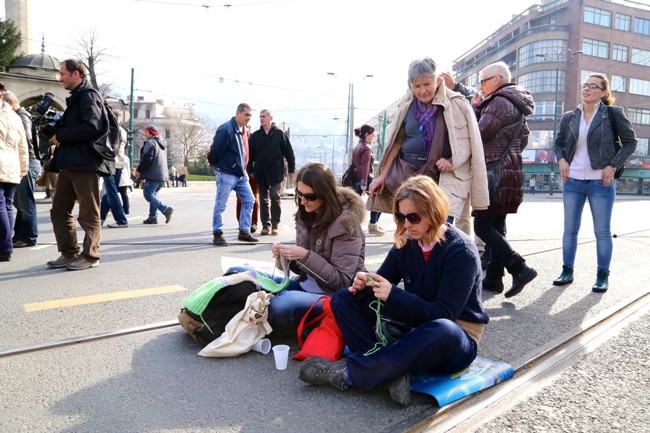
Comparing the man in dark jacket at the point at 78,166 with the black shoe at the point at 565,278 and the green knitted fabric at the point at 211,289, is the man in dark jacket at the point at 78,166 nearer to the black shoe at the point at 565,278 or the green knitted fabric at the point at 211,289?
the green knitted fabric at the point at 211,289

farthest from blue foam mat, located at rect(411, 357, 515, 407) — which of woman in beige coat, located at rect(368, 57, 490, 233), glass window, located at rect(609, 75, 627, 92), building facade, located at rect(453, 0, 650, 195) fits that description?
glass window, located at rect(609, 75, 627, 92)

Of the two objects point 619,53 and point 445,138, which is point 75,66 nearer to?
point 445,138

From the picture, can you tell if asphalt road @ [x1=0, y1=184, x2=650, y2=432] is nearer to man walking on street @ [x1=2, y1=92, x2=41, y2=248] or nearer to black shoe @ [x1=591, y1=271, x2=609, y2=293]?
black shoe @ [x1=591, y1=271, x2=609, y2=293]

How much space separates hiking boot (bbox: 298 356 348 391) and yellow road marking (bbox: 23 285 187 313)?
2.33m

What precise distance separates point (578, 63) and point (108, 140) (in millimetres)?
64469

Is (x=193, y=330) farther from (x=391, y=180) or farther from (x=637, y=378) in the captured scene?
(x=637, y=378)

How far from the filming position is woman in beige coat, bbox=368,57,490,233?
4.23 meters

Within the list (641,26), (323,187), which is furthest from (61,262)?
(641,26)

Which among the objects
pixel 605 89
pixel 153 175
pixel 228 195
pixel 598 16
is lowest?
pixel 228 195

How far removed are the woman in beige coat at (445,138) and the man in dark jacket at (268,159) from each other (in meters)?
4.39

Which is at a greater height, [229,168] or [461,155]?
[461,155]

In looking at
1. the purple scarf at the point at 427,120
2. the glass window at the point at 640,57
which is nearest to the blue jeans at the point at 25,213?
the purple scarf at the point at 427,120

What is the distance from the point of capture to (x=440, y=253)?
→ 267 cm

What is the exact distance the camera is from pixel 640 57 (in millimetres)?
63250
